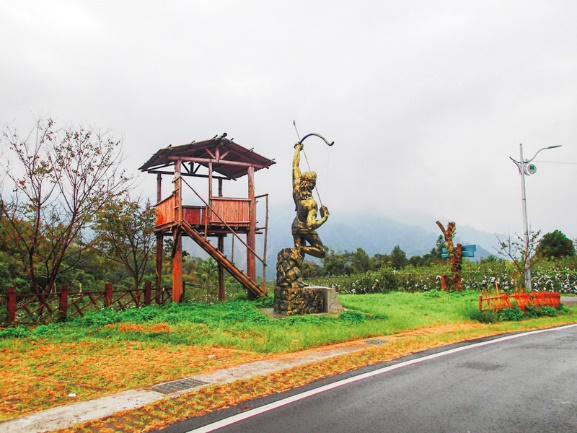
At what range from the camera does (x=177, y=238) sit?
16594mm

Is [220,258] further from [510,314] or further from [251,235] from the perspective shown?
[510,314]

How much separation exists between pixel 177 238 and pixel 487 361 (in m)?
11.9

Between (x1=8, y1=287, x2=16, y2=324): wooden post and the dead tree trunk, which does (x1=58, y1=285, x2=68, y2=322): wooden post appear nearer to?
(x1=8, y1=287, x2=16, y2=324): wooden post

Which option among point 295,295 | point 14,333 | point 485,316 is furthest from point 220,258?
point 485,316

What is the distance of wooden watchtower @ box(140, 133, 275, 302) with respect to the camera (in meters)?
16.3

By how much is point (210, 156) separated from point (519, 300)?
12.0 m

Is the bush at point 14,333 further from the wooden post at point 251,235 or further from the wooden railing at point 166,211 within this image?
the wooden post at point 251,235

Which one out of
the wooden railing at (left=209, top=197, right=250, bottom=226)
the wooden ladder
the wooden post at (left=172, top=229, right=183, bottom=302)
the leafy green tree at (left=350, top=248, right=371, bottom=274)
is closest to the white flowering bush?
the wooden ladder

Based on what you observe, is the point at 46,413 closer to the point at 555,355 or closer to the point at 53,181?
the point at 555,355

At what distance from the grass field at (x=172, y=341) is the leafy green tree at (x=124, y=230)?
21.1 feet

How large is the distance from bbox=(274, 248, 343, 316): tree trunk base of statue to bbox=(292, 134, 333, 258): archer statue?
1.92 ft

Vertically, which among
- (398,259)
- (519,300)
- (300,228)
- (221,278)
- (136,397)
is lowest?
(136,397)

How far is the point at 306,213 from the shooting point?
44.8 feet

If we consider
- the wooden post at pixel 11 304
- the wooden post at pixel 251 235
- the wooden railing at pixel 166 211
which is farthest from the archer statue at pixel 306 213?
the wooden post at pixel 11 304
